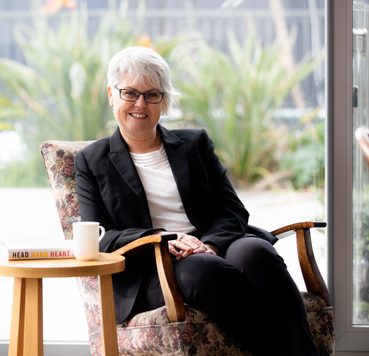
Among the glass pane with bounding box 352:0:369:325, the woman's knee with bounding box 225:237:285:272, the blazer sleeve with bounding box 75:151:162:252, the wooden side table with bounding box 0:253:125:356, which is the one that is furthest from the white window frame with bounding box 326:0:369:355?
the wooden side table with bounding box 0:253:125:356

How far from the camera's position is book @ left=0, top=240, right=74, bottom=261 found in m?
2.41

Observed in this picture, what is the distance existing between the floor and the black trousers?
1016 mm

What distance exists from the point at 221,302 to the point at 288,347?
9.7 inches

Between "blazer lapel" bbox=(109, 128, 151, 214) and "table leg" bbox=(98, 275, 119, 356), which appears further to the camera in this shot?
"blazer lapel" bbox=(109, 128, 151, 214)

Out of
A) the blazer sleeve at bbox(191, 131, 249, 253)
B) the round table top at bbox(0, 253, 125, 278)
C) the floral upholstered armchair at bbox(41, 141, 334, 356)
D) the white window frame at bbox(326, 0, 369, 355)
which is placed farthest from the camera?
the white window frame at bbox(326, 0, 369, 355)

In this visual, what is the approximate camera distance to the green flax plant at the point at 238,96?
3.60 meters

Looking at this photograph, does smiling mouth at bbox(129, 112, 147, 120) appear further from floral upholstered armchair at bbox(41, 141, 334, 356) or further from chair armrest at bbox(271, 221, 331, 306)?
chair armrest at bbox(271, 221, 331, 306)

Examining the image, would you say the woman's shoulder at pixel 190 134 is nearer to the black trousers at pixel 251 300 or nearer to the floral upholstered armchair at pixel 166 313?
the floral upholstered armchair at pixel 166 313

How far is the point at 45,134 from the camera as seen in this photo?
11.7 ft

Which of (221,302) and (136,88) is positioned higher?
(136,88)

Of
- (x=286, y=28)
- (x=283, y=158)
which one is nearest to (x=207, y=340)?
(x=283, y=158)

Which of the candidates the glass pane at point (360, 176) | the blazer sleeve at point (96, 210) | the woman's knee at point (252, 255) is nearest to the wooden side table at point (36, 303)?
the blazer sleeve at point (96, 210)

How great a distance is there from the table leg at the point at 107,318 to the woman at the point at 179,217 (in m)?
0.21

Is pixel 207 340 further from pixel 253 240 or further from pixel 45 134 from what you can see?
pixel 45 134
